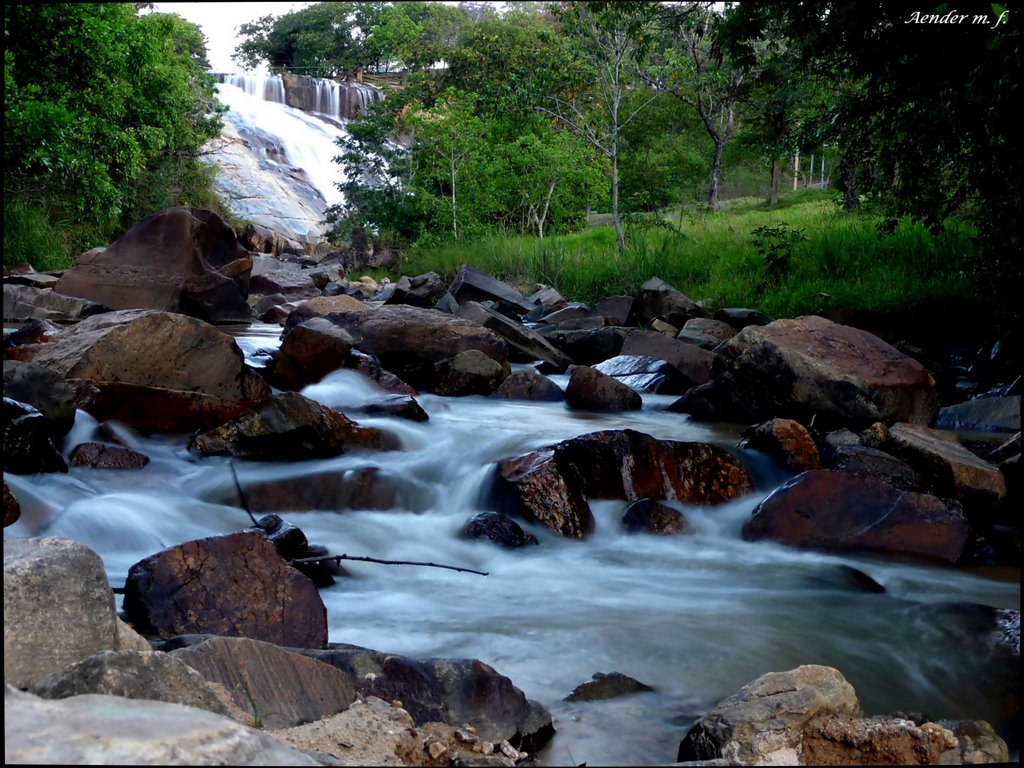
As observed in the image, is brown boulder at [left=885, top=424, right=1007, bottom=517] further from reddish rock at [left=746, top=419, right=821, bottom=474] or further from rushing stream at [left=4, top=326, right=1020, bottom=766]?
rushing stream at [left=4, top=326, right=1020, bottom=766]

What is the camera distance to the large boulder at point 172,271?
12.8 metres

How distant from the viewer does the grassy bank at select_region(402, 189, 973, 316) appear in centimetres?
1164

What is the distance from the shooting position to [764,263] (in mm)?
13344

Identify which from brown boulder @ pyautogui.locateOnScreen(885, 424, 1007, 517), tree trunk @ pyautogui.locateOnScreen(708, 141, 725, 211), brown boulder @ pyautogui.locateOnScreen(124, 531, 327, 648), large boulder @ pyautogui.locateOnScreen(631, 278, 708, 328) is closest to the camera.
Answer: brown boulder @ pyautogui.locateOnScreen(124, 531, 327, 648)

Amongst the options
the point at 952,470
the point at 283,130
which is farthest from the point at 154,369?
the point at 283,130

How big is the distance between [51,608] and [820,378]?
260 inches

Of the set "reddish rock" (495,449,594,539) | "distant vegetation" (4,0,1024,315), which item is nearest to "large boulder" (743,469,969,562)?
"reddish rock" (495,449,594,539)

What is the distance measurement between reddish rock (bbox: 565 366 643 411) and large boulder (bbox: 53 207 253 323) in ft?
21.9

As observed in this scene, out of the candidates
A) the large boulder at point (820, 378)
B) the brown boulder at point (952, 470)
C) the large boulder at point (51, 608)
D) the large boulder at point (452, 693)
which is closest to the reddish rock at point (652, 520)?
the brown boulder at point (952, 470)

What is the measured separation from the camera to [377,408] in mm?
7984

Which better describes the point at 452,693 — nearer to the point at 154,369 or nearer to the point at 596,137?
the point at 154,369

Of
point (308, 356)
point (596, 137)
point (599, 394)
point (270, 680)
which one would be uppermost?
point (596, 137)

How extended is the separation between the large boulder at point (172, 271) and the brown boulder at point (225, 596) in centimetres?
1003

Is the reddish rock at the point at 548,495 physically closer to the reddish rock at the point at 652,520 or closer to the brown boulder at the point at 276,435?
the reddish rock at the point at 652,520
